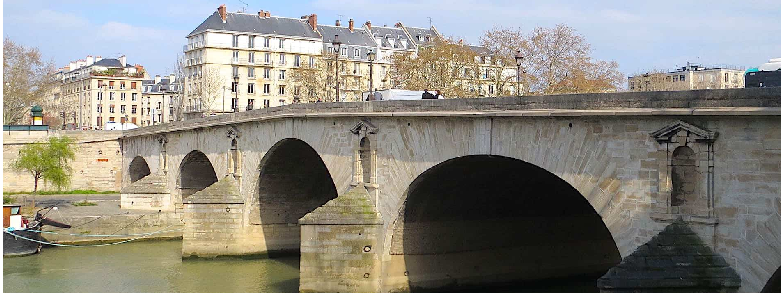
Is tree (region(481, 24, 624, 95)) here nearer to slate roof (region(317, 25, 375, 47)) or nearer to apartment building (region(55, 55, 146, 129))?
slate roof (region(317, 25, 375, 47))

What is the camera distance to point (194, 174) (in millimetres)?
45562

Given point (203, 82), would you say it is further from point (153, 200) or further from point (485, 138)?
point (485, 138)

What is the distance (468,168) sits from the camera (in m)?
23.5

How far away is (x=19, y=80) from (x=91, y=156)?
22514 mm

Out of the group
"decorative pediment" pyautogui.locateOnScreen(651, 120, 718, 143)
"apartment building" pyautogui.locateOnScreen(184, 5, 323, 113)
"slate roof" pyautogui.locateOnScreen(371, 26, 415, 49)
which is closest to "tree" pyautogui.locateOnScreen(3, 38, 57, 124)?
"apartment building" pyautogui.locateOnScreen(184, 5, 323, 113)

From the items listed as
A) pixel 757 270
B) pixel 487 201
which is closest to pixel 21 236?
pixel 487 201

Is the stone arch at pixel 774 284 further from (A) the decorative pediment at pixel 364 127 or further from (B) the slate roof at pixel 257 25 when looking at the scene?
(B) the slate roof at pixel 257 25

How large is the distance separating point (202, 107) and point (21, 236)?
39.2m

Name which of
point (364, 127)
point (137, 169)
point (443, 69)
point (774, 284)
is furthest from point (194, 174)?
point (774, 284)

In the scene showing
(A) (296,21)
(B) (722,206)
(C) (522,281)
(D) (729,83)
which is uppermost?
(A) (296,21)

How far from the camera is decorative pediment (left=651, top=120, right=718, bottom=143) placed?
15378 millimetres

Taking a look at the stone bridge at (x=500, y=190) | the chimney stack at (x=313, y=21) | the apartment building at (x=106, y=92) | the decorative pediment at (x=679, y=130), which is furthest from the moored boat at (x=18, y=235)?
the apartment building at (x=106, y=92)

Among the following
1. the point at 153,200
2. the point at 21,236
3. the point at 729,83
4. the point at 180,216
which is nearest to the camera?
the point at 21,236

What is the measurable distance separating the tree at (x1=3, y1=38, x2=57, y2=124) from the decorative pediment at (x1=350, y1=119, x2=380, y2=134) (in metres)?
55.9
